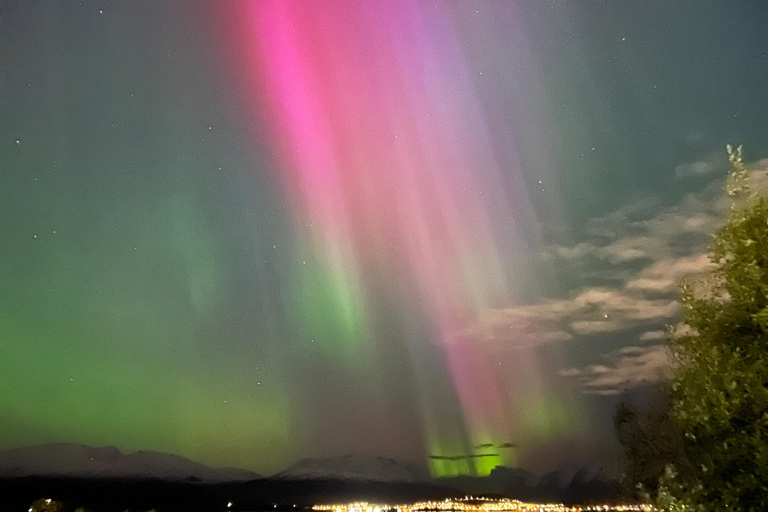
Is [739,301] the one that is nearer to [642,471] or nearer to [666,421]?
[666,421]

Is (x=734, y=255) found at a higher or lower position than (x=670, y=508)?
higher

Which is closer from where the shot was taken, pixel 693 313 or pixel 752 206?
pixel 752 206

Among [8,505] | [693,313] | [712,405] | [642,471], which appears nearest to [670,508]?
[712,405]

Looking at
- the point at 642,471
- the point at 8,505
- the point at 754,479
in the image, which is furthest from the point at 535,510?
the point at 754,479

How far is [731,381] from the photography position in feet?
39.5

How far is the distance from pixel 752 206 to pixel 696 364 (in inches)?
142

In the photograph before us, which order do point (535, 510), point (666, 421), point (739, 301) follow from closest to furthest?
point (739, 301) → point (666, 421) → point (535, 510)

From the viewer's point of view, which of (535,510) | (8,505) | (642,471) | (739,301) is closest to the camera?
(739,301)

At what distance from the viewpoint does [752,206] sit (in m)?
12.8

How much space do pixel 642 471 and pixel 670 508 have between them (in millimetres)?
10466

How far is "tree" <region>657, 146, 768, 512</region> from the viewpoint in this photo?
1170 centimetres

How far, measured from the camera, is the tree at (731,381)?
461 inches

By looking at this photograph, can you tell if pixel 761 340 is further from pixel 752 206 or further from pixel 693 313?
pixel 752 206

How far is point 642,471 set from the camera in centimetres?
2256
